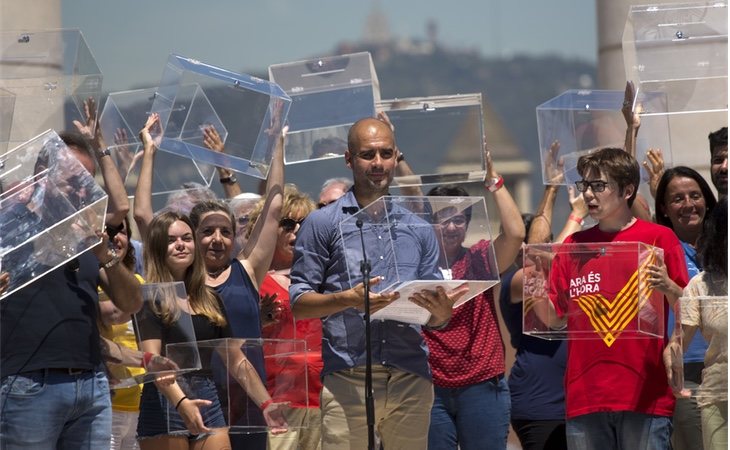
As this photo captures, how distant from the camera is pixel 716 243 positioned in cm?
586

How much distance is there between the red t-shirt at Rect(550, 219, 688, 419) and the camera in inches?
227

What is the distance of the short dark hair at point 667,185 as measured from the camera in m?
6.79

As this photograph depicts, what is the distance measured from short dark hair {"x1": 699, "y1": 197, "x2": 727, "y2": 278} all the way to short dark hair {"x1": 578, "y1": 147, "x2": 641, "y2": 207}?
0.38 m

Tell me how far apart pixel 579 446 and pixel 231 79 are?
268 cm

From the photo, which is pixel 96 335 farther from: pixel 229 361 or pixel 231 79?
pixel 231 79

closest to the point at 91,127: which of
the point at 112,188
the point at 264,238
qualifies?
the point at 112,188

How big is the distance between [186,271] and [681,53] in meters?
3.00

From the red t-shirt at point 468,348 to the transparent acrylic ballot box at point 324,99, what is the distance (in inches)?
48.3

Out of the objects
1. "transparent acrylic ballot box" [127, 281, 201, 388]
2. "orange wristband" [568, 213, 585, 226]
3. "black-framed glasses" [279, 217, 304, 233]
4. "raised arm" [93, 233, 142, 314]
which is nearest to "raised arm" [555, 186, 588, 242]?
"orange wristband" [568, 213, 585, 226]

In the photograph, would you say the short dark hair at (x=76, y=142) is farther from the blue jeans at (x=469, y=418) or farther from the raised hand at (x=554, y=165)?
the raised hand at (x=554, y=165)

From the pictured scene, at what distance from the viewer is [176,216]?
6.36m

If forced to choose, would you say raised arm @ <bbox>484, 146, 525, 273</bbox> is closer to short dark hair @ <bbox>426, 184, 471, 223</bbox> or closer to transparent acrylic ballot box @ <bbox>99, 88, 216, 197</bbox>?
short dark hair @ <bbox>426, 184, 471, 223</bbox>

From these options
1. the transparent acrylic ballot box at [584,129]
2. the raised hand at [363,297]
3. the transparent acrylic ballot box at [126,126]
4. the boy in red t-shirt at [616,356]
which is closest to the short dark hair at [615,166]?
the boy in red t-shirt at [616,356]

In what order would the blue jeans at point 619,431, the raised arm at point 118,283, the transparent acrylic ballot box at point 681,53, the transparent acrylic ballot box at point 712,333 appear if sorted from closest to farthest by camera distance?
the raised arm at point 118,283, the transparent acrylic ballot box at point 712,333, the blue jeans at point 619,431, the transparent acrylic ballot box at point 681,53
